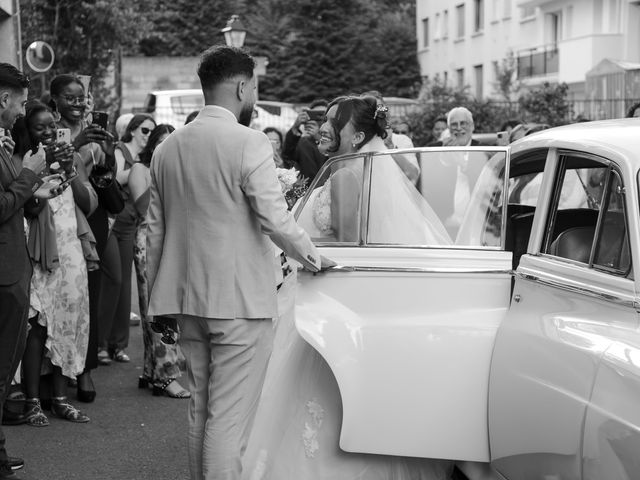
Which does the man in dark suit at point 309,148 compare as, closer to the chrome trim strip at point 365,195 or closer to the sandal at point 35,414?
the sandal at point 35,414

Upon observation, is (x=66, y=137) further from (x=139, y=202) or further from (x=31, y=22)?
(x=31, y=22)

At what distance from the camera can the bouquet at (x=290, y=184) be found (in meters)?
7.04

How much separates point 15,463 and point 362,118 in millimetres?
2677

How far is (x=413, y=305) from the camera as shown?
482cm

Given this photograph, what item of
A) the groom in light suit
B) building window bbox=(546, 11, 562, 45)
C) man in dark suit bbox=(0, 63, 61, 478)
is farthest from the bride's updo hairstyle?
building window bbox=(546, 11, 562, 45)

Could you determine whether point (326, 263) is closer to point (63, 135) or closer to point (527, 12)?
point (63, 135)

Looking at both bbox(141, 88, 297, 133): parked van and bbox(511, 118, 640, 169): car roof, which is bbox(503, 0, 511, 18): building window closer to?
bbox(141, 88, 297, 133): parked van

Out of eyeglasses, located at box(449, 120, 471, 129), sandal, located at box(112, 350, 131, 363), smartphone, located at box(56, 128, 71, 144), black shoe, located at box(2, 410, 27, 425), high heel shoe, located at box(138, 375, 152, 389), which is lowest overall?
sandal, located at box(112, 350, 131, 363)

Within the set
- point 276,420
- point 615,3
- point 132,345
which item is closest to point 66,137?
point 276,420

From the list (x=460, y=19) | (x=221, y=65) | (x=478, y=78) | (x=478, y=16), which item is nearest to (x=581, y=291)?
(x=221, y=65)

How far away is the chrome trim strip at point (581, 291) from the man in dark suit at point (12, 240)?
259 cm

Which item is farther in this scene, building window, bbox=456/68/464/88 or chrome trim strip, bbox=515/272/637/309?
building window, bbox=456/68/464/88

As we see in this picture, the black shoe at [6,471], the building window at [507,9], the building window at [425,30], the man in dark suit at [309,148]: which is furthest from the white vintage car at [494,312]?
the building window at [425,30]

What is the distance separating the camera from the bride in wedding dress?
4.95m
